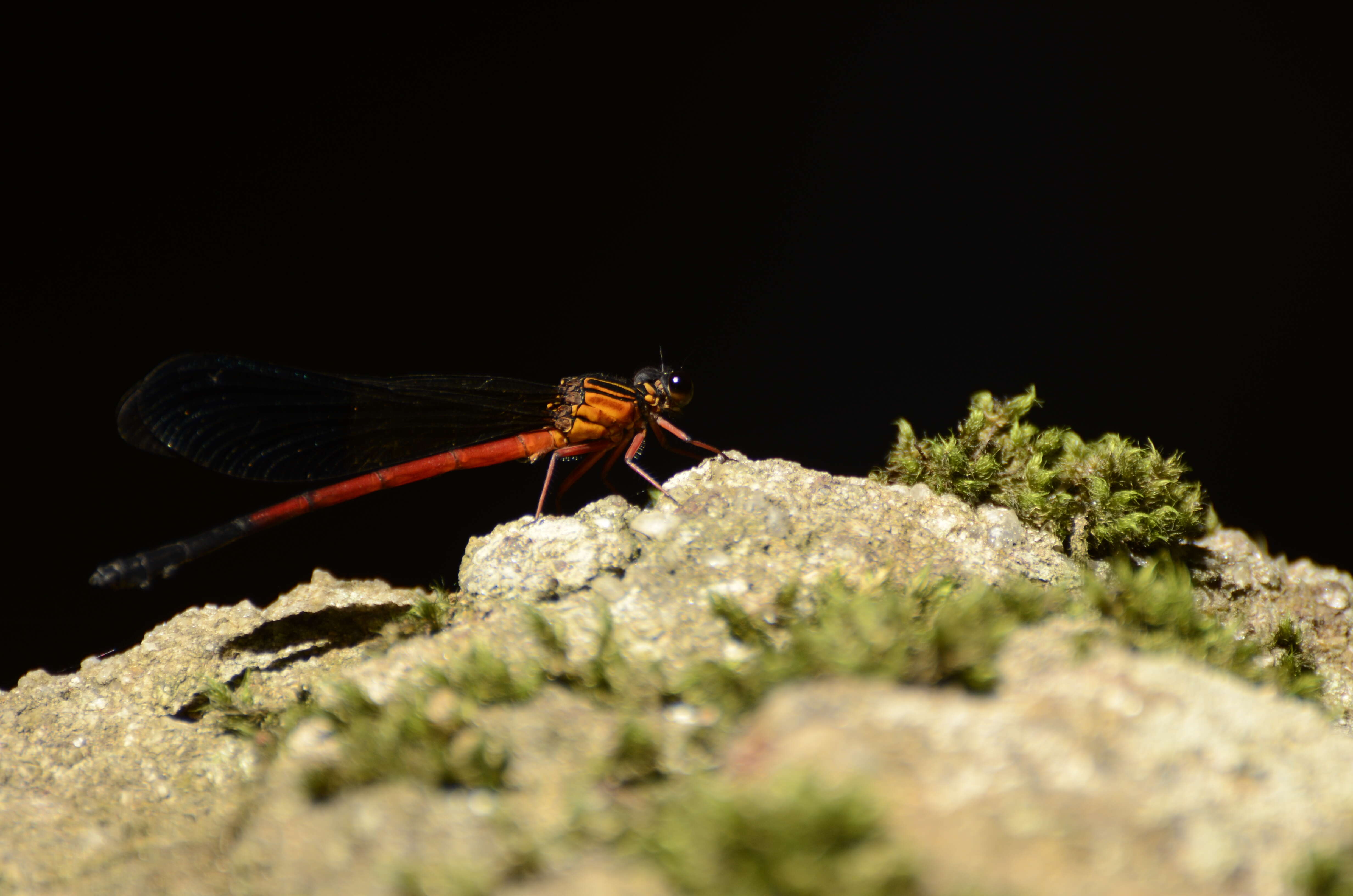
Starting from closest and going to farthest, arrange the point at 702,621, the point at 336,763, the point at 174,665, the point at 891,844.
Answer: the point at 891,844 < the point at 336,763 < the point at 702,621 < the point at 174,665

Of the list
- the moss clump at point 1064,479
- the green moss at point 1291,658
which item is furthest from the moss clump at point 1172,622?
the moss clump at point 1064,479

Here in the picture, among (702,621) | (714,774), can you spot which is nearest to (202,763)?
(702,621)

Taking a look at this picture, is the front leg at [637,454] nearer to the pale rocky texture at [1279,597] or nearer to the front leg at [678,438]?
the front leg at [678,438]

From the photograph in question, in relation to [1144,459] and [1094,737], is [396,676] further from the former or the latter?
[1144,459]

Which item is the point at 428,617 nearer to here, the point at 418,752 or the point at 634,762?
the point at 418,752

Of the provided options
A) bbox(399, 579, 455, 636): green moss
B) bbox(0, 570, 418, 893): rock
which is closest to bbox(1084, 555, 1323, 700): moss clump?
bbox(399, 579, 455, 636): green moss

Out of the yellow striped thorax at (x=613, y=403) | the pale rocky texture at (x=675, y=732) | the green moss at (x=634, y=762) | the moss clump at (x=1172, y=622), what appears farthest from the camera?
the yellow striped thorax at (x=613, y=403)

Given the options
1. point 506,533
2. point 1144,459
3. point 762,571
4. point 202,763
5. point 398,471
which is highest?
point 1144,459
